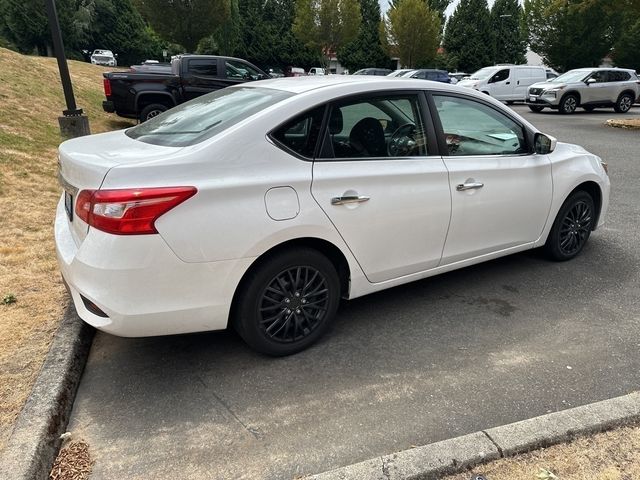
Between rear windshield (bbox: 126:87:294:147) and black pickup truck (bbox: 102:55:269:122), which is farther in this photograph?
black pickup truck (bbox: 102:55:269:122)

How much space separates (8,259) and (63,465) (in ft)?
7.88

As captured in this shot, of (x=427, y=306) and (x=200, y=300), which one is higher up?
(x=200, y=300)

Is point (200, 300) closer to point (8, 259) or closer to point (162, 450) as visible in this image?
point (162, 450)

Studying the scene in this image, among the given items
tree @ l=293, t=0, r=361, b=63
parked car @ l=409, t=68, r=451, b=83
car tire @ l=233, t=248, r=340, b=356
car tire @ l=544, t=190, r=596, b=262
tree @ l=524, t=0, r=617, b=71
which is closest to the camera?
car tire @ l=233, t=248, r=340, b=356

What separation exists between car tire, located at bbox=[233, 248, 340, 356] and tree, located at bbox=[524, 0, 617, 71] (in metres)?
39.5

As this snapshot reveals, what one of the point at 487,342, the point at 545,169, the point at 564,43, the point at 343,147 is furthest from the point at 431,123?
the point at 564,43

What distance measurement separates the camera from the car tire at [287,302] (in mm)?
2924

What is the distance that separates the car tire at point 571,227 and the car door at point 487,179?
0.32 meters

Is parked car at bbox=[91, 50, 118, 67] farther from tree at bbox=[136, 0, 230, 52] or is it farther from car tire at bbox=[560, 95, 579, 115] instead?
car tire at bbox=[560, 95, 579, 115]

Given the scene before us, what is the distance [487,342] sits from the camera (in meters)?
3.45

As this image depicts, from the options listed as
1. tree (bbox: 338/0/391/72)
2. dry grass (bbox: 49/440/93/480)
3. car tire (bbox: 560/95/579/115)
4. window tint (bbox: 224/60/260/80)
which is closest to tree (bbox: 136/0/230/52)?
window tint (bbox: 224/60/260/80)

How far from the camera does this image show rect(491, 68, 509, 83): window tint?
22.7 meters

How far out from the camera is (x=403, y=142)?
3.52 metres

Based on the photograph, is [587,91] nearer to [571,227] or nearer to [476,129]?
[571,227]
